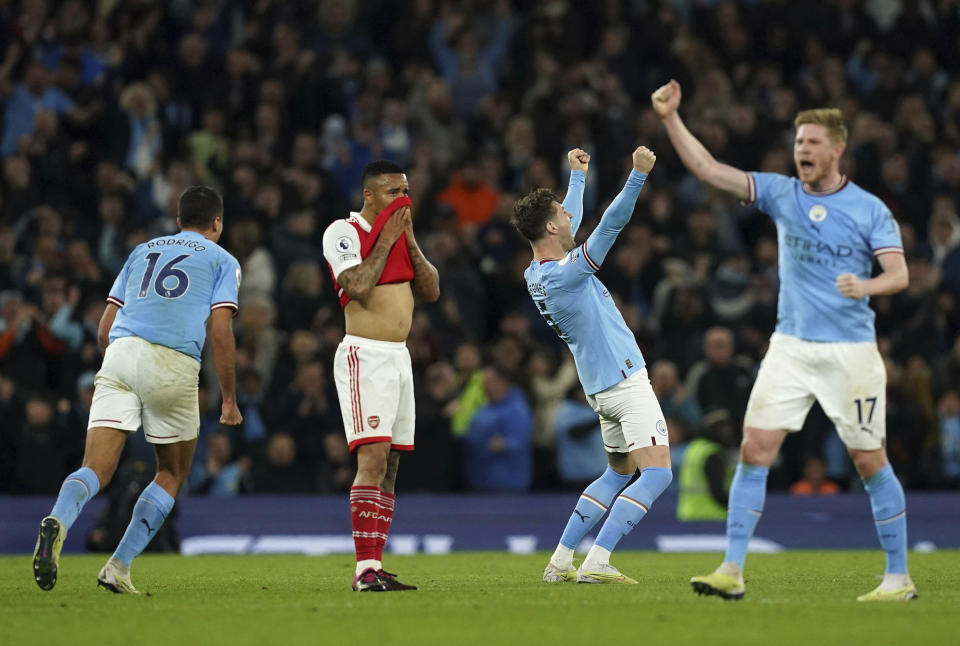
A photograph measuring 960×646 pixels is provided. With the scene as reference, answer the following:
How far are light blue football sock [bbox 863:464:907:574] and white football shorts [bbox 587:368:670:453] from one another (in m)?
1.76

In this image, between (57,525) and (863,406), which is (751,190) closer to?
(863,406)

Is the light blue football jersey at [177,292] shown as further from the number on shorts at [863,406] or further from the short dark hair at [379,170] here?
the number on shorts at [863,406]

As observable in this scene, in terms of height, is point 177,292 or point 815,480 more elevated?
point 177,292

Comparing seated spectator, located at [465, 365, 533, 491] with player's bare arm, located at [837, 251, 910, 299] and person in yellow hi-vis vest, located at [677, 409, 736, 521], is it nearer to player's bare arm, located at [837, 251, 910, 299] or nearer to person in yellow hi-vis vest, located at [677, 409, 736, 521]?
person in yellow hi-vis vest, located at [677, 409, 736, 521]

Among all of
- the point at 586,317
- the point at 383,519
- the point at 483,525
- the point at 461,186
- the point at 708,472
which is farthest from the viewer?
the point at 461,186

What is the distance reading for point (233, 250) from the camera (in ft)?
58.0

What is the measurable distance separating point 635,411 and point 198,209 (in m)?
3.10

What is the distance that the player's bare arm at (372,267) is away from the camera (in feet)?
29.9

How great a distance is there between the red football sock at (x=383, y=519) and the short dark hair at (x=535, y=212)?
6.61 feet

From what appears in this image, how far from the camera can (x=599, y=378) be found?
32.1 feet

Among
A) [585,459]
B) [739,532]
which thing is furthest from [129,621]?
[585,459]

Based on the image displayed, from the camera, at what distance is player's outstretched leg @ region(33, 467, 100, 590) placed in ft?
28.0

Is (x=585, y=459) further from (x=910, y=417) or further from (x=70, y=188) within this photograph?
(x=70, y=188)

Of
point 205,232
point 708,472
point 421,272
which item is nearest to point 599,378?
point 421,272
